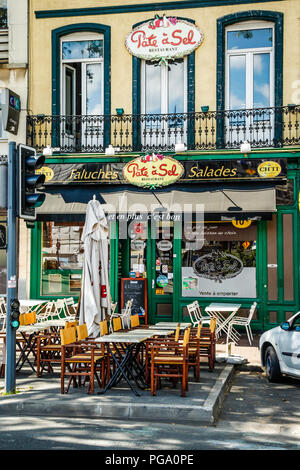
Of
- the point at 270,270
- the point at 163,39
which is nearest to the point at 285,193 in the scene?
the point at 270,270

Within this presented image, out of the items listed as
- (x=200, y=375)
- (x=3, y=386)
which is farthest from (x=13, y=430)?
(x=200, y=375)

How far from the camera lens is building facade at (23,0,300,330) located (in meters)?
14.6

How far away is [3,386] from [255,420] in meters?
3.80

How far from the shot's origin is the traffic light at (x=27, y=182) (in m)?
8.46

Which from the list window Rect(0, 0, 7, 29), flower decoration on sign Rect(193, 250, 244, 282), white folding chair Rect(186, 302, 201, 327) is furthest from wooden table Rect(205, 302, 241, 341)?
window Rect(0, 0, 7, 29)

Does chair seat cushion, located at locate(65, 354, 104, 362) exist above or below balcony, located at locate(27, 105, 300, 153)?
below

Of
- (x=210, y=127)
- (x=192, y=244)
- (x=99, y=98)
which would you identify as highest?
(x=99, y=98)

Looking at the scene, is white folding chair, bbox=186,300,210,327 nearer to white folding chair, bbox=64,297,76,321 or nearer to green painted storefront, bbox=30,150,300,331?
green painted storefront, bbox=30,150,300,331

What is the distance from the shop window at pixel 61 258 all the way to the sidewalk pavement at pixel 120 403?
6913mm

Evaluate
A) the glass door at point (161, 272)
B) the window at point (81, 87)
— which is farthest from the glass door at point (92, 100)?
the glass door at point (161, 272)

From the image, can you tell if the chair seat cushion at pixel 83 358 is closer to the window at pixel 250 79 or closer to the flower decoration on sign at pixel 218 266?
the flower decoration on sign at pixel 218 266

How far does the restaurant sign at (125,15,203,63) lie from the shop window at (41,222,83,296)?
Answer: 488 centimetres

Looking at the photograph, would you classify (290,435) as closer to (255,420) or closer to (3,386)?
(255,420)
